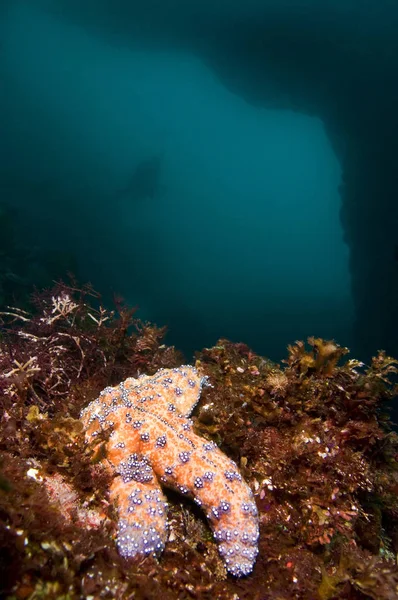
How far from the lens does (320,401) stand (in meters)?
4.57

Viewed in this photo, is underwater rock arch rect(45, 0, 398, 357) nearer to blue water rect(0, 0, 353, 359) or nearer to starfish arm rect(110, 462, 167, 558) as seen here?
blue water rect(0, 0, 353, 359)

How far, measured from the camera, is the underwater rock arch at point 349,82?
36594mm

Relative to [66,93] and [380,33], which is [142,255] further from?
[380,33]

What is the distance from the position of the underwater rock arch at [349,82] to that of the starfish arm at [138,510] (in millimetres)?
33093

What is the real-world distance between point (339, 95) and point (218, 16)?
25097 mm

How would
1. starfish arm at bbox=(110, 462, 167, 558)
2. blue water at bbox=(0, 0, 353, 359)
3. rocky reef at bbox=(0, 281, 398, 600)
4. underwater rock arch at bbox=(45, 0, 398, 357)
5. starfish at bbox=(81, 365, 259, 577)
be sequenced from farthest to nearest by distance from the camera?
blue water at bbox=(0, 0, 353, 359) → underwater rock arch at bbox=(45, 0, 398, 357) → starfish at bbox=(81, 365, 259, 577) → starfish arm at bbox=(110, 462, 167, 558) → rocky reef at bbox=(0, 281, 398, 600)

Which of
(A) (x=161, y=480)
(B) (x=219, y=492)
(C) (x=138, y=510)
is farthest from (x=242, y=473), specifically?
(C) (x=138, y=510)

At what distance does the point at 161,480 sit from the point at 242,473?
1109 mm

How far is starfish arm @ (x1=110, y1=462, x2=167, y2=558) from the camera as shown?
2920mm

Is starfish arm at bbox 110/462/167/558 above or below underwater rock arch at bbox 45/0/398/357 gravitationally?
below

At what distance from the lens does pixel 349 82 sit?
43.8m

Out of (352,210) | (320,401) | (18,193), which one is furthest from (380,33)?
(18,193)

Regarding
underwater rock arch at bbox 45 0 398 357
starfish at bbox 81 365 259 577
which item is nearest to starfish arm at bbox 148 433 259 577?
starfish at bbox 81 365 259 577

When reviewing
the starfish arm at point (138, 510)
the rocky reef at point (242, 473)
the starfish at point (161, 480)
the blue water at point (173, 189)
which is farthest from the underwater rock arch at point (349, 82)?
the starfish arm at point (138, 510)
